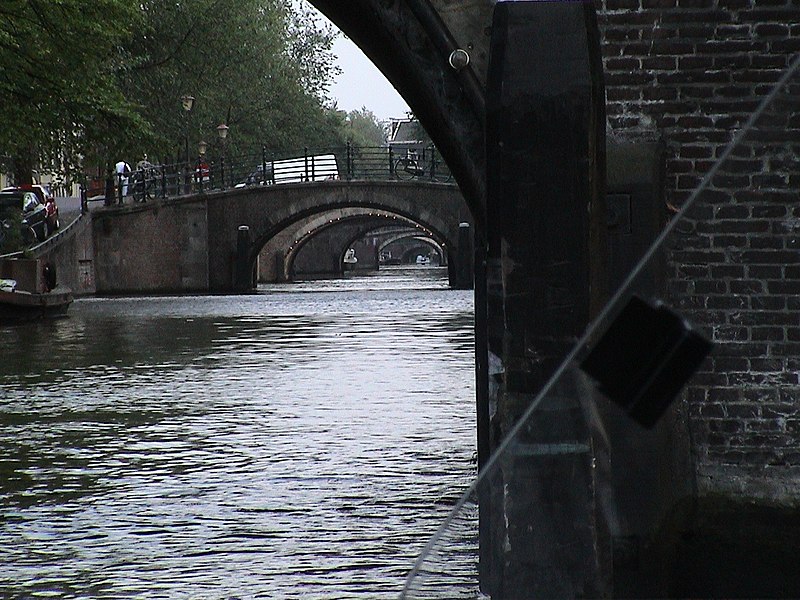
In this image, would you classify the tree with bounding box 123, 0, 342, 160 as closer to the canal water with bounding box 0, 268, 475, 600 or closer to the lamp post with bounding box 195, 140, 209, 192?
the lamp post with bounding box 195, 140, 209, 192

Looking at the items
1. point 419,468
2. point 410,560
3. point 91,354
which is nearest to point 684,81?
point 410,560

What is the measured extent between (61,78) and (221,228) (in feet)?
59.9

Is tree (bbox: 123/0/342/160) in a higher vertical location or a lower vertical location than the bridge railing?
higher

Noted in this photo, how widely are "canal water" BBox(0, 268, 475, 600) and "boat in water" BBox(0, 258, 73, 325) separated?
6.89m

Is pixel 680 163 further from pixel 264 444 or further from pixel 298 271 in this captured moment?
pixel 298 271

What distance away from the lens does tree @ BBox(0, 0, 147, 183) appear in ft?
67.5

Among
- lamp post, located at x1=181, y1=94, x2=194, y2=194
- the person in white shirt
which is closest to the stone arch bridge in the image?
the person in white shirt

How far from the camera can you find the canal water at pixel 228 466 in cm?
513

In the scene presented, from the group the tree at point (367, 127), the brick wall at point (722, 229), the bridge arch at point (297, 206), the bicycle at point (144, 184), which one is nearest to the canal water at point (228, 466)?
the brick wall at point (722, 229)

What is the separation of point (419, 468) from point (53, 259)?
86.3 feet

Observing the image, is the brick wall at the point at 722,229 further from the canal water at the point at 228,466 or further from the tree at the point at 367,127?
the tree at the point at 367,127

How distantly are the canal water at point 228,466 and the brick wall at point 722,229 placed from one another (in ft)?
4.27

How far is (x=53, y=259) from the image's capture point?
106 feet

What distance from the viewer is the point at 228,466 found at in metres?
7.48
